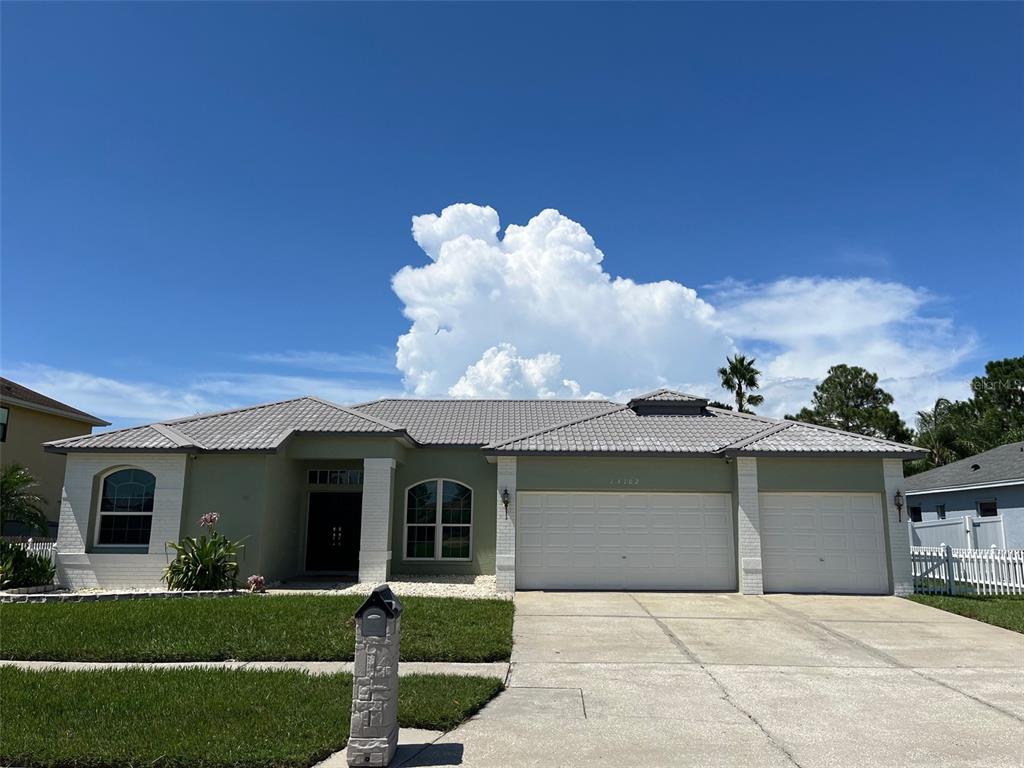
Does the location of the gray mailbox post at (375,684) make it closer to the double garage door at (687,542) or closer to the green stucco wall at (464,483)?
the double garage door at (687,542)

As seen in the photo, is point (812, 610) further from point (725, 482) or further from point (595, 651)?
point (595, 651)

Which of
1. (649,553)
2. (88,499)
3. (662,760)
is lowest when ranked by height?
(662,760)

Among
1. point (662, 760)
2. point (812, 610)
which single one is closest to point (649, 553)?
point (812, 610)

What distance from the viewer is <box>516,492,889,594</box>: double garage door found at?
49.5 ft

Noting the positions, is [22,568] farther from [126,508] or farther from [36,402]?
[36,402]

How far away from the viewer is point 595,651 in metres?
9.12

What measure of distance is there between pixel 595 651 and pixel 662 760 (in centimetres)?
394

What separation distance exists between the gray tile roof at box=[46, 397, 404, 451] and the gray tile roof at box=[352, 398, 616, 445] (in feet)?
6.79

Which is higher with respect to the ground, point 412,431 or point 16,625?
point 412,431

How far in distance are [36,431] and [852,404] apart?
41150mm

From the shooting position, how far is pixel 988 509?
2272cm

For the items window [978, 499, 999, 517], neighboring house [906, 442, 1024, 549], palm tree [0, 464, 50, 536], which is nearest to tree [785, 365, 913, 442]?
neighboring house [906, 442, 1024, 549]

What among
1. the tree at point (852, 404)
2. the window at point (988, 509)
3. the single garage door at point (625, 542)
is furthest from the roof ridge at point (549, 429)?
the tree at point (852, 404)

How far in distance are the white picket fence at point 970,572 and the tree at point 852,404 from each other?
25.8 m
